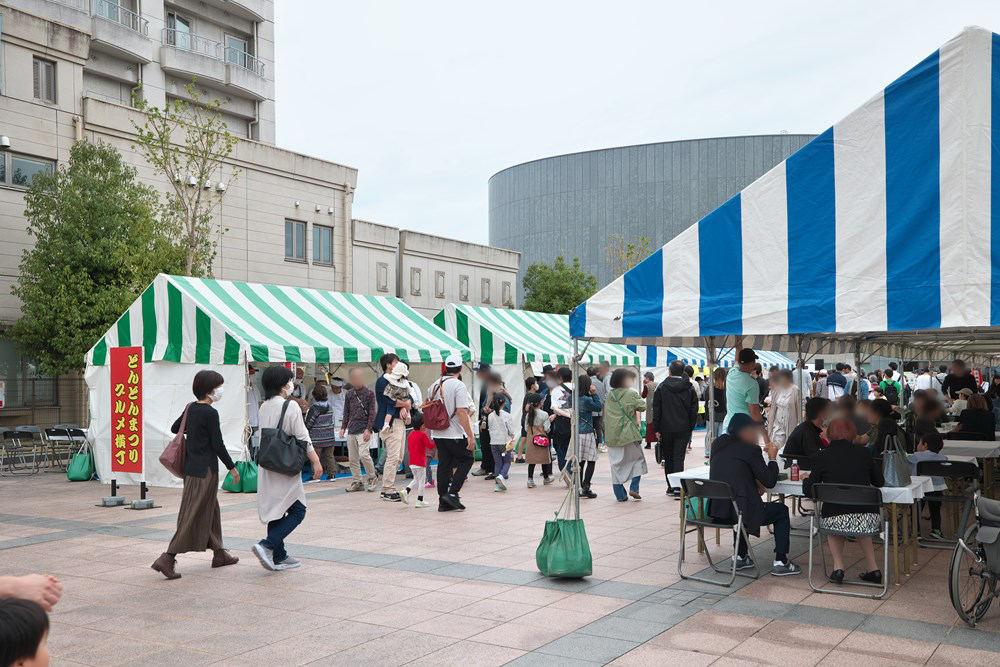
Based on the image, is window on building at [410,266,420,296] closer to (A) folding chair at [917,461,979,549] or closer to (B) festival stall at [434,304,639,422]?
(B) festival stall at [434,304,639,422]

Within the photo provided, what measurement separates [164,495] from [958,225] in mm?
11022

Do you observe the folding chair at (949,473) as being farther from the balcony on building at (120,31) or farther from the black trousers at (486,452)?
the balcony on building at (120,31)

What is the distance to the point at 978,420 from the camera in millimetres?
10773

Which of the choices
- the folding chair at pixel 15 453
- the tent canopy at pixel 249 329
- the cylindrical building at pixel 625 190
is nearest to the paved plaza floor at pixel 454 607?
the tent canopy at pixel 249 329

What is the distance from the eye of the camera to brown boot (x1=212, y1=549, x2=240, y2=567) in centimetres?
762

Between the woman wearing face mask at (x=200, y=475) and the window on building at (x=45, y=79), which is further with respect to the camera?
the window on building at (x=45, y=79)

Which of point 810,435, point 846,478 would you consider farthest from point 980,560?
point 810,435

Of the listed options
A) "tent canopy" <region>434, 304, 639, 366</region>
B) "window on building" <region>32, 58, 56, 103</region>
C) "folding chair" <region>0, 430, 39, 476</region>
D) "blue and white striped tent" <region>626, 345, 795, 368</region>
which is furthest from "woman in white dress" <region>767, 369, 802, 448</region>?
"window on building" <region>32, 58, 56, 103</region>

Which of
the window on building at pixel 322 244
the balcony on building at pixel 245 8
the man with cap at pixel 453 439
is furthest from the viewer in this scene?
the balcony on building at pixel 245 8

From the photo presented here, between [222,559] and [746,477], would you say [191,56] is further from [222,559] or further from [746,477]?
[746,477]

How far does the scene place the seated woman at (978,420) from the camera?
10773 millimetres

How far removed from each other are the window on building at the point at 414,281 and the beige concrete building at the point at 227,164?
64 millimetres

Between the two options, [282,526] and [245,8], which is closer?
[282,526]

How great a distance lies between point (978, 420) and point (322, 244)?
81.4ft
